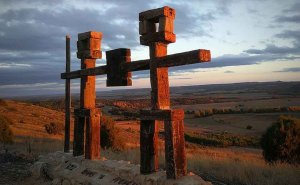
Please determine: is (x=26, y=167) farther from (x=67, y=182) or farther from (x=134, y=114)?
(x=134, y=114)

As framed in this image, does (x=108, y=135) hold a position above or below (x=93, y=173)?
below

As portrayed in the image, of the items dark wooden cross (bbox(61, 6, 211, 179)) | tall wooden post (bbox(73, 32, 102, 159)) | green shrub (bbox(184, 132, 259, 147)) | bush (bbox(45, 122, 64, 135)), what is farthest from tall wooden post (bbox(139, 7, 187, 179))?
green shrub (bbox(184, 132, 259, 147))

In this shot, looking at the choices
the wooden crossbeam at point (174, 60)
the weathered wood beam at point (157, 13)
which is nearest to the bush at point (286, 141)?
the wooden crossbeam at point (174, 60)

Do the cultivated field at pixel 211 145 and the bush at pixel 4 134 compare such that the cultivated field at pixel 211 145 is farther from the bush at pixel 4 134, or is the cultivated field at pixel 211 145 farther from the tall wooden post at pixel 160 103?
the tall wooden post at pixel 160 103

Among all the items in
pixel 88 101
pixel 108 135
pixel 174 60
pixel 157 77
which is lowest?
pixel 108 135

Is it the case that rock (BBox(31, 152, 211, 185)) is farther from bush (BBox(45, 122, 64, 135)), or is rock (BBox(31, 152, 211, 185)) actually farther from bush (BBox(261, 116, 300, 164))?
bush (BBox(45, 122, 64, 135))

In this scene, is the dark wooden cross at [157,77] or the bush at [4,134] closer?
the dark wooden cross at [157,77]

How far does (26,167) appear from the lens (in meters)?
11.1

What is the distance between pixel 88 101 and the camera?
31.6 ft

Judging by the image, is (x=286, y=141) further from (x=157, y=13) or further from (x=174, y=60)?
(x=157, y=13)

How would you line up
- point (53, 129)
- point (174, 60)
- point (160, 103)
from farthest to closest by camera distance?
point (53, 129) < point (160, 103) < point (174, 60)

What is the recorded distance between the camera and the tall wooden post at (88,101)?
29.9ft

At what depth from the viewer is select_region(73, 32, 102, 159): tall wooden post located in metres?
9.12

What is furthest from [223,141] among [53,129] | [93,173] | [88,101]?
[93,173]
